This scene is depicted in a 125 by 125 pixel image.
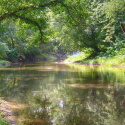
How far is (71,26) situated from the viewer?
809 centimetres

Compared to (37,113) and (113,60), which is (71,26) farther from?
(113,60)

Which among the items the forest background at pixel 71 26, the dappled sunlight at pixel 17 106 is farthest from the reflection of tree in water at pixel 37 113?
the forest background at pixel 71 26

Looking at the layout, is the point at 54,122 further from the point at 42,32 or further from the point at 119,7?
the point at 119,7

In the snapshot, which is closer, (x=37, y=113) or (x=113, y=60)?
(x=37, y=113)

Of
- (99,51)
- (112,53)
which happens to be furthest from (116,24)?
(99,51)

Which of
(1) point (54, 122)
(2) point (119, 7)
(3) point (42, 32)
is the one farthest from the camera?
(2) point (119, 7)

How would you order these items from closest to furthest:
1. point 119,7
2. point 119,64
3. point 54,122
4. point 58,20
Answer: point 54,122
point 119,64
point 119,7
point 58,20

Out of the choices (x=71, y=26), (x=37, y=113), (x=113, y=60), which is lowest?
(x=37, y=113)

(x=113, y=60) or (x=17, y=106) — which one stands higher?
(x=113, y=60)

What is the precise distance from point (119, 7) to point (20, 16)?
1594 centimetres

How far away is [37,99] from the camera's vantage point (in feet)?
16.5

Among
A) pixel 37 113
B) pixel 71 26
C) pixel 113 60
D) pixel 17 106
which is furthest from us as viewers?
pixel 113 60

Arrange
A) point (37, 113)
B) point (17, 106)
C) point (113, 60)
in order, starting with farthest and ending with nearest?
point (113, 60) → point (17, 106) → point (37, 113)

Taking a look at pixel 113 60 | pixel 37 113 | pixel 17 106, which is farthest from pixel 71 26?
pixel 113 60
